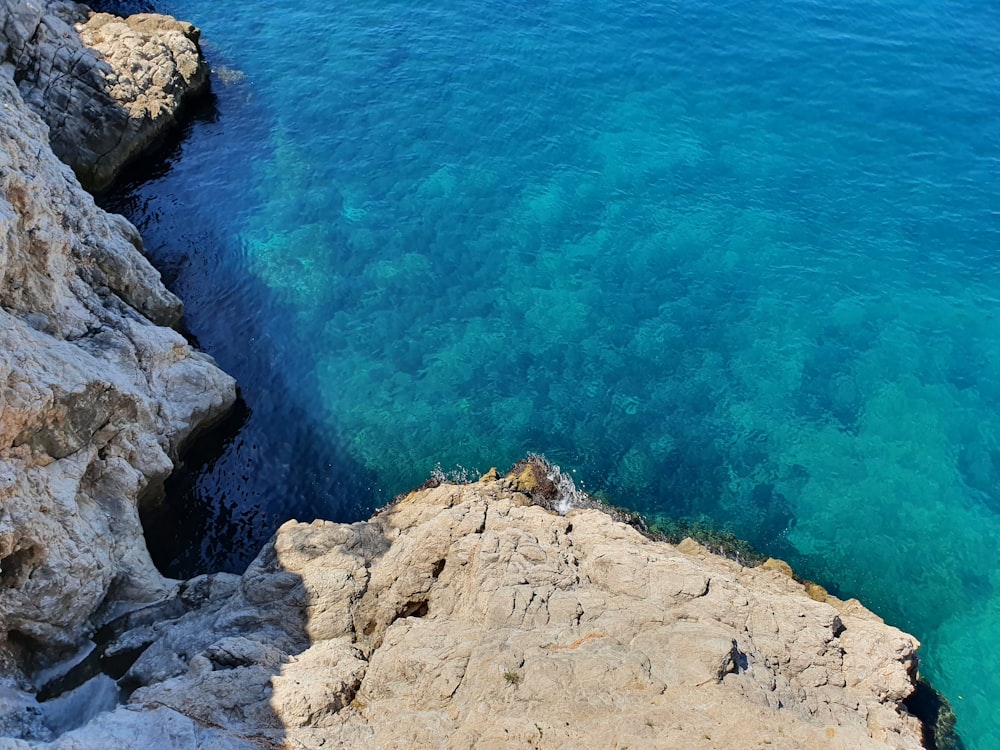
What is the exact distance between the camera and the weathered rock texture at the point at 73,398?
20.7 metres

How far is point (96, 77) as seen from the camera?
137ft

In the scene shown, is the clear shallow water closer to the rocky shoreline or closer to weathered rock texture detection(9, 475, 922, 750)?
the rocky shoreline

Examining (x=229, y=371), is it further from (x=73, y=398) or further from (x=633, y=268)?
(x=633, y=268)

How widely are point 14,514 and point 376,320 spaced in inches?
765

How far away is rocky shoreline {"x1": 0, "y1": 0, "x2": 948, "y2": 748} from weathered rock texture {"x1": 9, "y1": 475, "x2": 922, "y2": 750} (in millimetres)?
69

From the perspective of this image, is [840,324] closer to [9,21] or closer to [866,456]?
[866,456]

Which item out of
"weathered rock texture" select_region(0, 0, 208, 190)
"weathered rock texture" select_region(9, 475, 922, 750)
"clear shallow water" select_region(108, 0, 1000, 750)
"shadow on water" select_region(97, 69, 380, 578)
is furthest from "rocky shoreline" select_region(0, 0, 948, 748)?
"weathered rock texture" select_region(0, 0, 208, 190)

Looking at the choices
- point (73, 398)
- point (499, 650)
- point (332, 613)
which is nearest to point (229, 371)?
point (73, 398)

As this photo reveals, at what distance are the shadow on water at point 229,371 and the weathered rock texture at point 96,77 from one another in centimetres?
167

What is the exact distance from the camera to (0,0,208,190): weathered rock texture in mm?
39000

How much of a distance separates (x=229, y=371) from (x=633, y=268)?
2083 centimetres

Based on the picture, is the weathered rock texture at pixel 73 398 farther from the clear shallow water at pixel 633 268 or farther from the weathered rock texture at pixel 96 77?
the weathered rock texture at pixel 96 77

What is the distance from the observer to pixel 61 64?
132 feet

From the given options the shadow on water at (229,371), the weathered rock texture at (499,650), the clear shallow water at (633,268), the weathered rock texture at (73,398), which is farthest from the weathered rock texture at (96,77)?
the weathered rock texture at (499,650)
